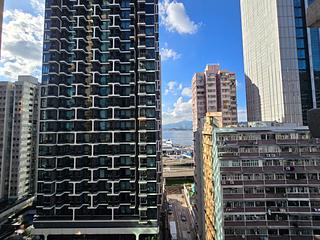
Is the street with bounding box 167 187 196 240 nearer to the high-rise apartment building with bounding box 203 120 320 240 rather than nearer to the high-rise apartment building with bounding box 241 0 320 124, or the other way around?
the high-rise apartment building with bounding box 203 120 320 240

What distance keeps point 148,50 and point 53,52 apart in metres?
10.7

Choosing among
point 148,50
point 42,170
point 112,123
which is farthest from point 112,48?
point 42,170

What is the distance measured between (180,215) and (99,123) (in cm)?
2552

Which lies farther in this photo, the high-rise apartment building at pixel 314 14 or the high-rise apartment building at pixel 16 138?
the high-rise apartment building at pixel 16 138

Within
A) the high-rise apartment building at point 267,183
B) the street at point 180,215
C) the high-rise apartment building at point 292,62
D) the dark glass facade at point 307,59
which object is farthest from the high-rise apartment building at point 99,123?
the dark glass facade at point 307,59

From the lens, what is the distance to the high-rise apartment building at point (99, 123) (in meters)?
25.5

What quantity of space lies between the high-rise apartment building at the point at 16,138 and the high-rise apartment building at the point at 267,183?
3528 cm

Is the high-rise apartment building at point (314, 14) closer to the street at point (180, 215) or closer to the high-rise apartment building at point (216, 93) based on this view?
the street at point (180, 215)

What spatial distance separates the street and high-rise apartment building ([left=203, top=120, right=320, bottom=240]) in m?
16.4

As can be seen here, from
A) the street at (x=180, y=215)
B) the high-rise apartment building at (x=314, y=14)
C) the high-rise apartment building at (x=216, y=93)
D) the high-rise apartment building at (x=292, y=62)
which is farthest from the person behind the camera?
the high-rise apartment building at (x=216, y=93)

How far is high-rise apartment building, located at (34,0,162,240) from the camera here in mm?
25453

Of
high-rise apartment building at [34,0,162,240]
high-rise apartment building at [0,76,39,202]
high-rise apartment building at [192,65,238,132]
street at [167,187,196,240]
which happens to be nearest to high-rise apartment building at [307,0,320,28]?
high-rise apartment building at [34,0,162,240]

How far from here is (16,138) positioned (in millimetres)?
41719

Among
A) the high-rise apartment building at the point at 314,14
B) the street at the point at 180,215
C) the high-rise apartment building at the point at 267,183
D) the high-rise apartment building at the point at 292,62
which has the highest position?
the high-rise apartment building at the point at 292,62
